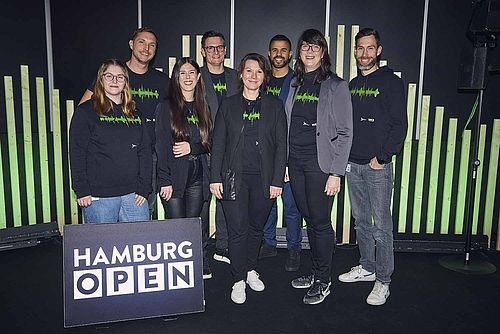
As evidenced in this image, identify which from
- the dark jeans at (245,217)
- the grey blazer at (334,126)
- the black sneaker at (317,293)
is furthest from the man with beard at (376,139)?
the dark jeans at (245,217)

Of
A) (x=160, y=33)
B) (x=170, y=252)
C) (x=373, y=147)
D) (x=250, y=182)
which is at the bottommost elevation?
(x=170, y=252)

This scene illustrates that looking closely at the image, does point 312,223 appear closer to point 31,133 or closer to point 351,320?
point 351,320

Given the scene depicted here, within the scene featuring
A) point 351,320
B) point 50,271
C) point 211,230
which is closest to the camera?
point 351,320

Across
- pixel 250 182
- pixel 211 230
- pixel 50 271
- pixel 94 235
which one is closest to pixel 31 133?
pixel 50 271

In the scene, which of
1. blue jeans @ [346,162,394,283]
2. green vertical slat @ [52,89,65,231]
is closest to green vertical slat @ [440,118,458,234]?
blue jeans @ [346,162,394,283]

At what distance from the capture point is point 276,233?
160 inches

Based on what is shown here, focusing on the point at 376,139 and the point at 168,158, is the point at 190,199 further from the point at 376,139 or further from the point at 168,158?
the point at 376,139

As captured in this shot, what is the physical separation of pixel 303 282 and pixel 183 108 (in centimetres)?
144

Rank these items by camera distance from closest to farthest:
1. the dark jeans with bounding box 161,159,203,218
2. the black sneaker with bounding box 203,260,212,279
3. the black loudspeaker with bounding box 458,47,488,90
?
the dark jeans with bounding box 161,159,203,218 < the black sneaker with bounding box 203,260,212,279 < the black loudspeaker with bounding box 458,47,488,90

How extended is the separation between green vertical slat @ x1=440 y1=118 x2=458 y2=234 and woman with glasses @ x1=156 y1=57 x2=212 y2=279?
2.38 m

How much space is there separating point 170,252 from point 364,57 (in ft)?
5.38

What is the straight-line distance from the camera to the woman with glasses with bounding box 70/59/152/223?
2582 millimetres

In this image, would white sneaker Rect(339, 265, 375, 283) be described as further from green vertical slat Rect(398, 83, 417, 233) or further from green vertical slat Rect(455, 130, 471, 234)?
green vertical slat Rect(455, 130, 471, 234)

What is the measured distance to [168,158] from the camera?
2.91 metres
